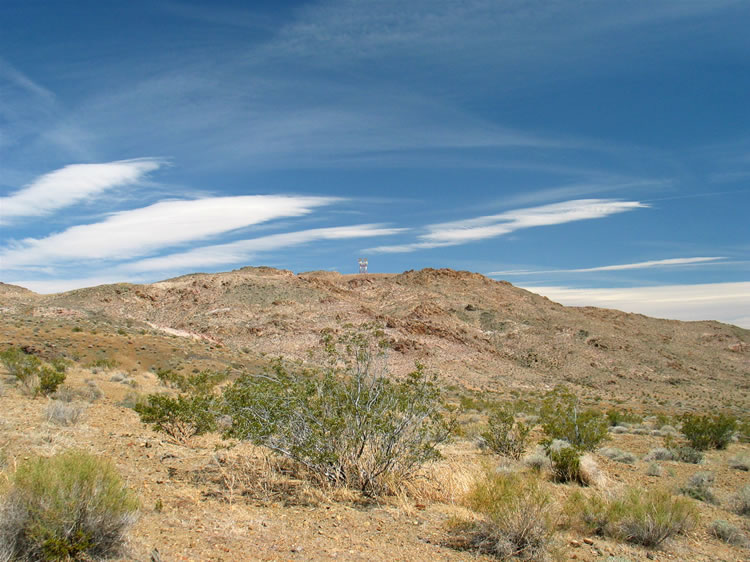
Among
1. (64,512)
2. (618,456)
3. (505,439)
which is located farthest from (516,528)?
(618,456)

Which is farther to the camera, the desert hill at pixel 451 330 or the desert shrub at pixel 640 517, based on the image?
the desert hill at pixel 451 330

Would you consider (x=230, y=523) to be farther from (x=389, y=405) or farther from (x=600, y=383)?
(x=600, y=383)

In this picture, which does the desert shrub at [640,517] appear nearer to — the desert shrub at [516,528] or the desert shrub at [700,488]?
the desert shrub at [516,528]

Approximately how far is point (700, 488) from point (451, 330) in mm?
50578

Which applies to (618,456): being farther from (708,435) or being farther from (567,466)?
(708,435)

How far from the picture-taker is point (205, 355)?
120ft

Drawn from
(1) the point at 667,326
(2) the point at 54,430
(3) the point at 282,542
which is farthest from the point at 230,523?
(1) the point at 667,326

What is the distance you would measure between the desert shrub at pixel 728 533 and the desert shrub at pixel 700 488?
2150 millimetres

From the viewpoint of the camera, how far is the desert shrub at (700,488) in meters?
9.88

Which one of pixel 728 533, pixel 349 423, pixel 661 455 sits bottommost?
pixel 661 455

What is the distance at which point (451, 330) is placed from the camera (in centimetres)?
6075

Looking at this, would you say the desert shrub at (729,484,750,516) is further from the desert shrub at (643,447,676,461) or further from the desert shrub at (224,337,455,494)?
Result: the desert shrub at (224,337,455,494)

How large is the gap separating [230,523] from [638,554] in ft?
16.7

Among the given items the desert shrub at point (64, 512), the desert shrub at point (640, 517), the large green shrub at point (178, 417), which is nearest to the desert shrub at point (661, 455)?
the desert shrub at point (640, 517)
